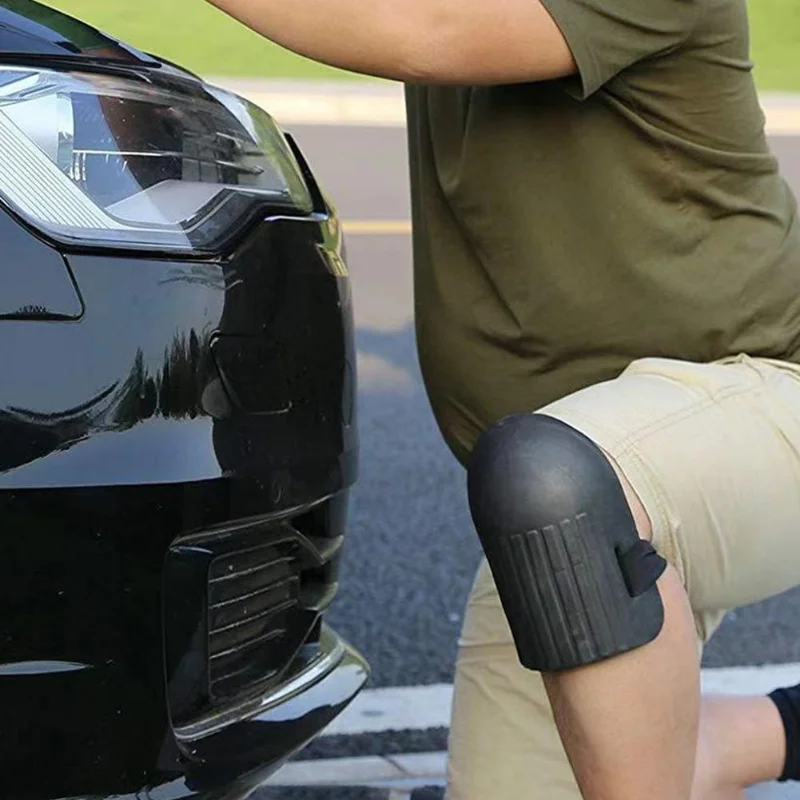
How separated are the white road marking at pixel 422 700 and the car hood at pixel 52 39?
4.72ft

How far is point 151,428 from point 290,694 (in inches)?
20.6

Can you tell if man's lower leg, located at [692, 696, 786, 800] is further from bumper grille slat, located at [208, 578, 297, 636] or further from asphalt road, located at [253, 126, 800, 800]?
bumper grille slat, located at [208, 578, 297, 636]

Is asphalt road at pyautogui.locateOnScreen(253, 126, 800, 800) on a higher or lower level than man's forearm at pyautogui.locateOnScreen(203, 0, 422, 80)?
lower

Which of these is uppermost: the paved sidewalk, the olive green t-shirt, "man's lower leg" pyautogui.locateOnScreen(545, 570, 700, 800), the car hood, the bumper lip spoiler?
the car hood

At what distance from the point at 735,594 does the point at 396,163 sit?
24.4 ft

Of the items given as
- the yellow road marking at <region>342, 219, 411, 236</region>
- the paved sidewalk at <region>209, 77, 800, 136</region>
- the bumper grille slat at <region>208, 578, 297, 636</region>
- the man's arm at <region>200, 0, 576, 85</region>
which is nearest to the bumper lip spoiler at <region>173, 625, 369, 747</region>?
the bumper grille slat at <region>208, 578, 297, 636</region>

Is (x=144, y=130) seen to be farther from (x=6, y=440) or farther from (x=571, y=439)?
(x=571, y=439)

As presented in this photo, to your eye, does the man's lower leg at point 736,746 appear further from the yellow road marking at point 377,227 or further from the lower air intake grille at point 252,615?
the yellow road marking at point 377,227

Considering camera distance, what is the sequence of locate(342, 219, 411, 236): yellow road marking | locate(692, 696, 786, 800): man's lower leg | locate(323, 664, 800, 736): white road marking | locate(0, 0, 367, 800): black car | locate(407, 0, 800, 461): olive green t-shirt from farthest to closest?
locate(342, 219, 411, 236): yellow road marking < locate(323, 664, 800, 736): white road marking < locate(692, 696, 786, 800): man's lower leg < locate(407, 0, 800, 461): olive green t-shirt < locate(0, 0, 367, 800): black car

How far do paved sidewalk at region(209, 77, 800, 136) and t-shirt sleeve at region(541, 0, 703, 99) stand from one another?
8.41 metres

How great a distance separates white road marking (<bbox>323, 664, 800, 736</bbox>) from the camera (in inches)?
114

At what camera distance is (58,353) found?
160 centimetres

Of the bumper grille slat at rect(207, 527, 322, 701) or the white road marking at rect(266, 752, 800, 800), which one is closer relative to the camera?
the bumper grille slat at rect(207, 527, 322, 701)

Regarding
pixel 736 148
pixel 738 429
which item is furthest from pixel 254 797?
pixel 736 148
